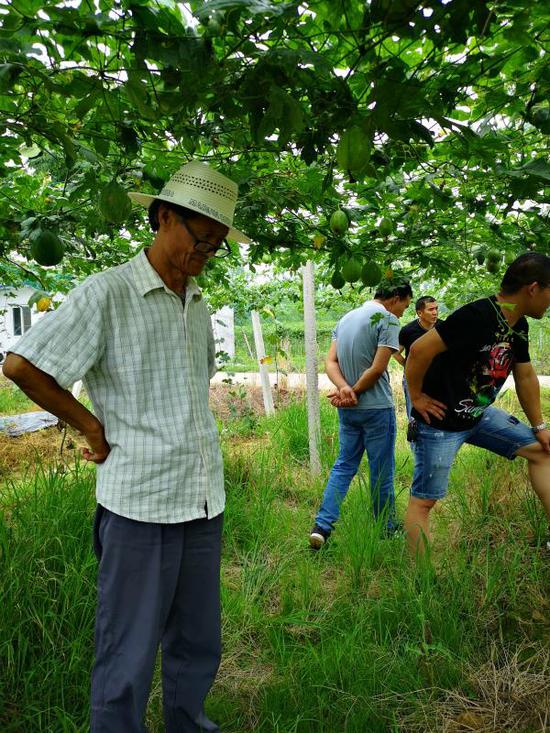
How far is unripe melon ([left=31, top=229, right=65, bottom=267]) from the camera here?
172 cm

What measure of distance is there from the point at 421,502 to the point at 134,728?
1.33m

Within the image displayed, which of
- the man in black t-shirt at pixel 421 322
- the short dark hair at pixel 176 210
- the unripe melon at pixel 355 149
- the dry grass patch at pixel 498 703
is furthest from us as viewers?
the man in black t-shirt at pixel 421 322

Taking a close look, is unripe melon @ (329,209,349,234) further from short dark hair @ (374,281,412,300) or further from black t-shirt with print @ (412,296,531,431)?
short dark hair @ (374,281,412,300)

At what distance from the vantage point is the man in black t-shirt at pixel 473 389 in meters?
1.98

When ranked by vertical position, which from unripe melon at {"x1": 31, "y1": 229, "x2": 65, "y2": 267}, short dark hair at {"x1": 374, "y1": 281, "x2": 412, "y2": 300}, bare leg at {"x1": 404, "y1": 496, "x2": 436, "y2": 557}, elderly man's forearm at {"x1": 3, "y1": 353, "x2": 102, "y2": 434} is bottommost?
bare leg at {"x1": 404, "y1": 496, "x2": 436, "y2": 557}

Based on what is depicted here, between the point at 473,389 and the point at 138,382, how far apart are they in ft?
4.24

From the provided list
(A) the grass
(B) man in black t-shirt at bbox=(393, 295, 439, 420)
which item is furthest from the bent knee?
(B) man in black t-shirt at bbox=(393, 295, 439, 420)

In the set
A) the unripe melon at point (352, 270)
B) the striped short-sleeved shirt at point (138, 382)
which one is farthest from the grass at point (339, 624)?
the unripe melon at point (352, 270)

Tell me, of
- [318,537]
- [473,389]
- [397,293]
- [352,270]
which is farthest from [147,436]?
[397,293]

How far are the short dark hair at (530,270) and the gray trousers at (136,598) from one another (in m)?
1.31

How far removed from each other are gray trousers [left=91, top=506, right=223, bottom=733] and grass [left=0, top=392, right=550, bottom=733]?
0.36 metres

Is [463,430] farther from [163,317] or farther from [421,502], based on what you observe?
[163,317]

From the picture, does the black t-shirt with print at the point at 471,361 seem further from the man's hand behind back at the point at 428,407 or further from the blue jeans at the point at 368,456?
the blue jeans at the point at 368,456

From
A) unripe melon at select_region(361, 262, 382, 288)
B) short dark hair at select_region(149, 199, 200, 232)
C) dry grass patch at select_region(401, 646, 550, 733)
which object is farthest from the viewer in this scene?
unripe melon at select_region(361, 262, 382, 288)
